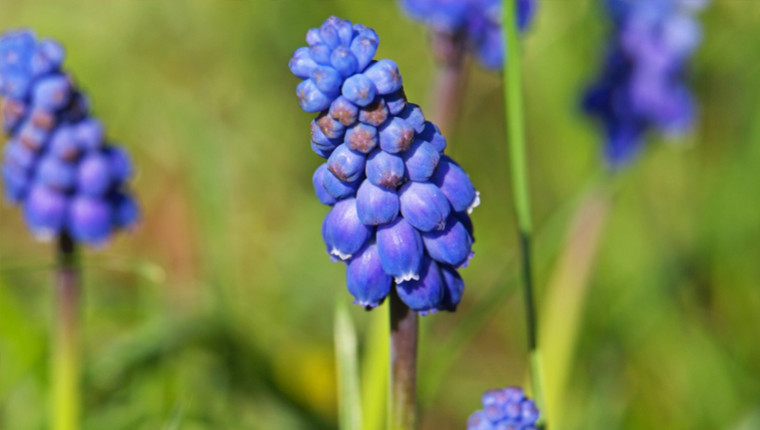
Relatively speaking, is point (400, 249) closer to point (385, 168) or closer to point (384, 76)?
point (385, 168)

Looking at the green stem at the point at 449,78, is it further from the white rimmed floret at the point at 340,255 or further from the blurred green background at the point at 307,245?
the white rimmed floret at the point at 340,255

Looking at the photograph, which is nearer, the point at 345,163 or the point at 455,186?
the point at 345,163

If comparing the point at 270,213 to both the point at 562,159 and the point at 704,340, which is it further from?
the point at 704,340

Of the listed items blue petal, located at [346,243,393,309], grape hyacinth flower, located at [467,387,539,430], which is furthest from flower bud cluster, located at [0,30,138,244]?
grape hyacinth flower, located at [467,387,539,430]

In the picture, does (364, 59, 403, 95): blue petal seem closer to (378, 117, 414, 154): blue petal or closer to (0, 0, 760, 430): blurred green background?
(378, 117, 414, 154): blue petal

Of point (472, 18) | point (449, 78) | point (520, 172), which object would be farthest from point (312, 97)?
point (472, 18)

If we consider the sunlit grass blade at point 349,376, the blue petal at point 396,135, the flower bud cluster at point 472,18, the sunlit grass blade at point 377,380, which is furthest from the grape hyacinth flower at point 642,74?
the blue petal at point 396,135
